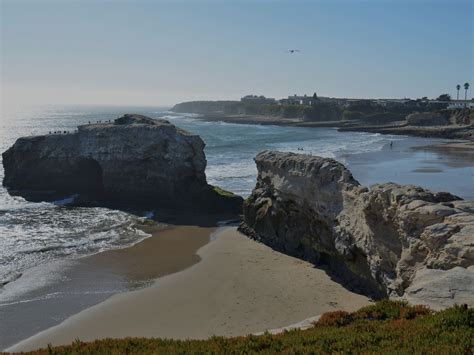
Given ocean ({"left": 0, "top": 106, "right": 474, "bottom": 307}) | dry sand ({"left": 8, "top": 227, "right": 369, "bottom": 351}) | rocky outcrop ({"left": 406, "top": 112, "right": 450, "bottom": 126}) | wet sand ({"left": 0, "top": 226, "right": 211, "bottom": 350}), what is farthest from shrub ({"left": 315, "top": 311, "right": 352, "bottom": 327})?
rocky outcrop ({"left": 406, "top": 112, "right": 450, "bottom": 126})

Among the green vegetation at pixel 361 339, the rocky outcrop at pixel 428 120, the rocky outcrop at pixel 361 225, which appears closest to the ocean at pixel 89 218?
the rocky outcrop at pixel 361 225

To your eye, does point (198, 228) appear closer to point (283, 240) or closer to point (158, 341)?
point (283, 240)

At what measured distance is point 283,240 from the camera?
82.8 feet

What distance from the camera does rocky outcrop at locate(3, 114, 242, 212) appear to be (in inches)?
1432

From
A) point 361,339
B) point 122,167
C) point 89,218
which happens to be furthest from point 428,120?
point 361,339

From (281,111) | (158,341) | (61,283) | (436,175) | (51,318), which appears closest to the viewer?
(158,341)

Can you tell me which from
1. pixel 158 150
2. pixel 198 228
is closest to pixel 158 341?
pixel 198 228

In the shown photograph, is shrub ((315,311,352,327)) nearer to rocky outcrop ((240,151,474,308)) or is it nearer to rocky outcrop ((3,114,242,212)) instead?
rocky outcrop ((240,151,474,308))

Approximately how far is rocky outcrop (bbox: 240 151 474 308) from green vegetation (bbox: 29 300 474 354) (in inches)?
49.8

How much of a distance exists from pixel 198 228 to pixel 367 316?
19.6 m

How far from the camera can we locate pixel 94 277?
2170 centimetres

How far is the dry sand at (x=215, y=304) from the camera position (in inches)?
632

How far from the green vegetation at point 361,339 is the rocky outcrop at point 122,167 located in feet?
77.5

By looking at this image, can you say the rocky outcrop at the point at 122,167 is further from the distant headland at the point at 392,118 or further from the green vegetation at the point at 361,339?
the distant headland at the point at 392,118
